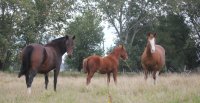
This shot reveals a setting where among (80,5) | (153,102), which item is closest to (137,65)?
(80,5)

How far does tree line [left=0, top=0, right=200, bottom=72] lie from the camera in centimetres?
4272

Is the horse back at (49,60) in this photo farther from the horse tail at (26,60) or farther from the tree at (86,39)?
the tree at (86,39)

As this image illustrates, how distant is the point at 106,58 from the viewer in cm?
1809

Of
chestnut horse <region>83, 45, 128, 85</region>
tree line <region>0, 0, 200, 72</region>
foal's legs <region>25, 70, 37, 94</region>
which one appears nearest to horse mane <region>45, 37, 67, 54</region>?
chestnut horse <region>83, 45, 128, 85</region>

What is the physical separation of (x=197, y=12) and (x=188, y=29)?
2.84 meters

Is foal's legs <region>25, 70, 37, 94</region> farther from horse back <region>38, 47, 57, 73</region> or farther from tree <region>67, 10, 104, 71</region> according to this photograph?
tree <region>67, 10, 104, 71</region>

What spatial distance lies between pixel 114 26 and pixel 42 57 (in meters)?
45.8

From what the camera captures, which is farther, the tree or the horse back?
the tree

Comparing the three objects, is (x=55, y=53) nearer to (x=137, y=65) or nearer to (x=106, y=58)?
(x=106, y=58)

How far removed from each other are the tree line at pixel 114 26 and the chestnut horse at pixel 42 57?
84.9ft

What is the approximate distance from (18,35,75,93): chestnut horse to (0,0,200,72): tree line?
25877 millimetres

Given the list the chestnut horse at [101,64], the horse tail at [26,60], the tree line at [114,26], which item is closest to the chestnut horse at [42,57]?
the horse tail at [26,60]

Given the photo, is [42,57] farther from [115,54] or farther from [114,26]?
[114,26]

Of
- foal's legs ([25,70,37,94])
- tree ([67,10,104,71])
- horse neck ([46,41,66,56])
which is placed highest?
tree ([67,10,104,71])
